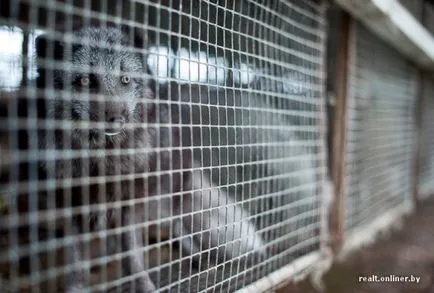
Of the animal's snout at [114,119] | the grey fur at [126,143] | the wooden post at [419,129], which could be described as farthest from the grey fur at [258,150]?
the wooden post at [419,129]

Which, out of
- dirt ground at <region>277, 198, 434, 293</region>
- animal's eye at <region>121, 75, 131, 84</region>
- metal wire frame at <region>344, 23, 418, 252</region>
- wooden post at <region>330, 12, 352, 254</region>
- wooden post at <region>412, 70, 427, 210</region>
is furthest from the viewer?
wooden post at <region>412, 70, 427, 210</region>

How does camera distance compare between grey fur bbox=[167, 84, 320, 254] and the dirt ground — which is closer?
grey fur bbox=[167, 84, 320, 254]

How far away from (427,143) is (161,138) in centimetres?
431

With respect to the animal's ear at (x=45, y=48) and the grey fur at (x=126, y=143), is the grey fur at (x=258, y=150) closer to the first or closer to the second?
the grey fur at (x=126, y=143)

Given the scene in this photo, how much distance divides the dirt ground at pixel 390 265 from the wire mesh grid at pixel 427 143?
131cm

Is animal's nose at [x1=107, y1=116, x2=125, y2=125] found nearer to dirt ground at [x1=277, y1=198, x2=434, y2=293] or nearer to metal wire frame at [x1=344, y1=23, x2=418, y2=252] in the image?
dirt ground at [x1=277, y1=198, x2=434, y2=293]

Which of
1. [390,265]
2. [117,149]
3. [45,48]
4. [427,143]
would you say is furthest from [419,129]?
[45,48]

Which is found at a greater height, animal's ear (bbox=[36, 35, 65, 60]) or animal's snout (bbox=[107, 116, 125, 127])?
animal's ear (bbox=[36, 35, 65, 60])

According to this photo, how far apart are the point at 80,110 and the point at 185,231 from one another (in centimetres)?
71

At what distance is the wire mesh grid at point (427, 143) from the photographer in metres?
4.91

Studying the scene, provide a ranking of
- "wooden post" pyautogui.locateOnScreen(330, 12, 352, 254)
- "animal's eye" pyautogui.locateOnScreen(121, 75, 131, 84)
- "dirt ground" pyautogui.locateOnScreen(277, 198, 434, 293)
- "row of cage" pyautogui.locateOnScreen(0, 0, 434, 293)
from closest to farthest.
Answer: "row of cage" pyautogui.locateOnScreen(0, 0, 434, 293) < "animal's eye" pyautogui.locateOnScreen(121, 75, 131, 84) < "dirt ground" pyautogui.locateOnScreen(277, 198, 434, 293) < "wooden post" pyautogui.locateOnScreen(330, 12, 352, 254)

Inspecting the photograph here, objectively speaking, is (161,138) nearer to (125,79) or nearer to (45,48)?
(125,79)

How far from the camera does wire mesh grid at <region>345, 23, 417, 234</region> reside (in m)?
3.08

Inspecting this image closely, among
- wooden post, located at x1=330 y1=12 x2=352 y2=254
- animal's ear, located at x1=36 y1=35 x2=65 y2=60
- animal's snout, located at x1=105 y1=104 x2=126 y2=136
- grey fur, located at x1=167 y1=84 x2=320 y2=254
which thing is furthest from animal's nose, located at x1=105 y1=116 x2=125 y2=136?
wooden post, located at x1=330 y1=12 x2=352 y2=254
